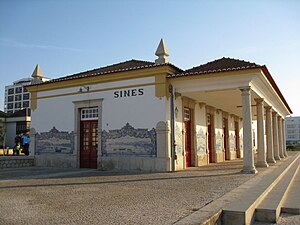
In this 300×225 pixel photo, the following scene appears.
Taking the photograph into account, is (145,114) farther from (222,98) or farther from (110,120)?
(222,98)

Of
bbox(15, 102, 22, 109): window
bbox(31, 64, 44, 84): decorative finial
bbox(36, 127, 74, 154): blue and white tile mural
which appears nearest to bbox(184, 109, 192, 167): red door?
bbox(36, 127, 74, 154): blue and white tile mural

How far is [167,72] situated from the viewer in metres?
11.1

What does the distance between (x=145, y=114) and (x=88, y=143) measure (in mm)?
3173

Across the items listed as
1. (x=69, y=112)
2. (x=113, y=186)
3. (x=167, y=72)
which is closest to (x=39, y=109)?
(x=69, y=112)

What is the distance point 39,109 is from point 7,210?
10429mm

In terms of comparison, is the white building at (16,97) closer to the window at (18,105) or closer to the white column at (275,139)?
the window at (18,105)

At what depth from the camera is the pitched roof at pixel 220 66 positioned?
1026 cm

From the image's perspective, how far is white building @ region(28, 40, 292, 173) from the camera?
426 inches

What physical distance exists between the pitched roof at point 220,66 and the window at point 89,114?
3.92m

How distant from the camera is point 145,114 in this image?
37.4 ft

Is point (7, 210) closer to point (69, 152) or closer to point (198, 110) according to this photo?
point (69, 152)

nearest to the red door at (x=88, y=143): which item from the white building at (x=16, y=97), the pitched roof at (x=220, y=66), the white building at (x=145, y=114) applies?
the white building at (x=145, y=114)

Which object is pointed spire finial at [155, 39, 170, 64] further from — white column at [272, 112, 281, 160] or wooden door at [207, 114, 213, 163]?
white column at [272, 112, 281, 160]

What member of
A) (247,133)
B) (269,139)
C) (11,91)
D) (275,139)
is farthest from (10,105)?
(247,133)
